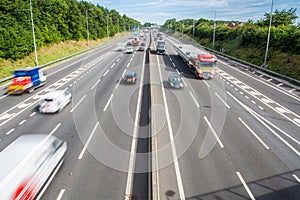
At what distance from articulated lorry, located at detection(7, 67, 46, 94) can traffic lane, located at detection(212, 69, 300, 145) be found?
2393 cm

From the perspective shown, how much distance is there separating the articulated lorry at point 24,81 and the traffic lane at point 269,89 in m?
27.7

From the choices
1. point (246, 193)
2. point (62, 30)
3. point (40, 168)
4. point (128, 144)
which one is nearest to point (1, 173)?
point (40, 168)

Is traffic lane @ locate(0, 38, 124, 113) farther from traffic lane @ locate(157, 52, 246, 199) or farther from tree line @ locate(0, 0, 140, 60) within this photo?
traffic lane @ locate(157, 52, 246, 199)

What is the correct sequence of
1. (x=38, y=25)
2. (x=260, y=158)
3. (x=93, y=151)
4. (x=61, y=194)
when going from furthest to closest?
1. (x=38, y=25)
2. (x=93, y=151)
3. (x=260, y=158)
4. (x=61, y=194)

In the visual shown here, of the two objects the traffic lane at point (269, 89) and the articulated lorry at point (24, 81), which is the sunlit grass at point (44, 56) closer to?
the articulated lorry at point (24, 81)

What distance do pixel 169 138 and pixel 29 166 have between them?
9.23m

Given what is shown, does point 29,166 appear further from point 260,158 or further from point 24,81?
point 24,81

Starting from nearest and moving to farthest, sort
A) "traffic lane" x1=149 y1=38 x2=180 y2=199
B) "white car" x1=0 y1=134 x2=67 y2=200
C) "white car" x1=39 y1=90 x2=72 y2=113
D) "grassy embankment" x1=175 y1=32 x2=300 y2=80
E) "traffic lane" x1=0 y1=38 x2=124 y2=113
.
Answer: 1. "white car" x1=0 y1=134 x2=67 y2=200
2. "traffic lane" x1=149 y1=38 x2=180 y2=199
3. "white car" x1=39 y1=90 x2=72 y2=113
4. "traffic lane" x1=0 y1=38 x2=124 y2=113
5. "grassy embankment" x1=175 y1=32 x2=300 y2=80

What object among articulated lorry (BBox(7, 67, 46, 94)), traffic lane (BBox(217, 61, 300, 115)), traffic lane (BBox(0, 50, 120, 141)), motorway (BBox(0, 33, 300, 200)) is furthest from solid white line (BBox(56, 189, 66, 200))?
traffic lane (BBox(217, 61, 300, 115))

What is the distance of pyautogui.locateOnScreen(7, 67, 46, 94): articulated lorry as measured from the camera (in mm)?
26281

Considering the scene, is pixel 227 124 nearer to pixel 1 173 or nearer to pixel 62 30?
pixel 1 173

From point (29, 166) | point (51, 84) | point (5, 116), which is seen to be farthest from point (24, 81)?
point (29, 166)

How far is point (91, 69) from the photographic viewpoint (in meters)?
41.5

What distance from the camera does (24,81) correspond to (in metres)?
26.5
